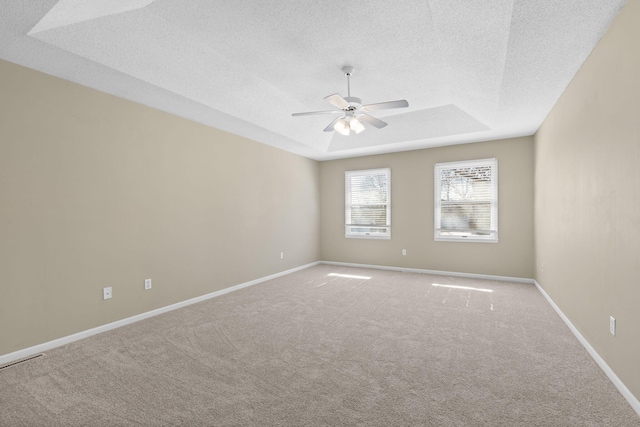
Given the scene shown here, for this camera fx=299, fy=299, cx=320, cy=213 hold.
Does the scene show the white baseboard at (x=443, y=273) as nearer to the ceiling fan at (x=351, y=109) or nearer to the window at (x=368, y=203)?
the window at (x=368, y=203)

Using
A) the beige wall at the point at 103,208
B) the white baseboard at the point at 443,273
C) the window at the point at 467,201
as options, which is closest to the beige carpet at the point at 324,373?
the beige wall at the point at 103,208

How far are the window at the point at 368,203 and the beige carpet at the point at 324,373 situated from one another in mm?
2862

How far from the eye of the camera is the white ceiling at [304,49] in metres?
2.14

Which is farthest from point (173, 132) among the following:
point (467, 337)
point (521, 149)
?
point (521, 149)

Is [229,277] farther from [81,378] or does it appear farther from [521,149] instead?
[521,149]

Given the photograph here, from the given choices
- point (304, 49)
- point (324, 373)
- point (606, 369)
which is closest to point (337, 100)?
point (304, 49)

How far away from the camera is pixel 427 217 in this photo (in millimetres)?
5910

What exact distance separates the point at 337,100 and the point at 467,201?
3809 millimetres

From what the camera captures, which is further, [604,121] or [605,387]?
[604,121]

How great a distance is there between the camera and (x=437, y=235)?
584 cm

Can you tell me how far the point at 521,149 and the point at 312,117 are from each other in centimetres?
364

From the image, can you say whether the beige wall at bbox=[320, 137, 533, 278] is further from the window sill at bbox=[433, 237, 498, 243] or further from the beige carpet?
the beige carpet

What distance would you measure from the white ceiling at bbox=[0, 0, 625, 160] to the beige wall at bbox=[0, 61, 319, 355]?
0.34 metres

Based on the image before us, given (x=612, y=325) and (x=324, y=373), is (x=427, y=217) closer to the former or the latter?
(x=612, y=325)
